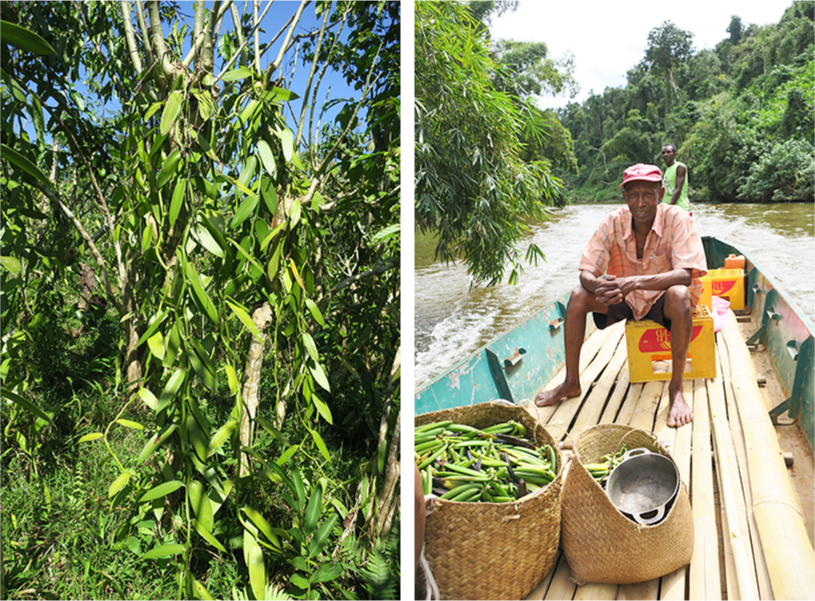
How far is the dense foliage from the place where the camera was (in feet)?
3.05

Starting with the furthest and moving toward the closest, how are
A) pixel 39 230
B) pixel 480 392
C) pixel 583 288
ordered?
1. pixel 480 392
2. pixel 583 288
3. pixel 39 230

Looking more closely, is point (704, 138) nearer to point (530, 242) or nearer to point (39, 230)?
point (530, 242)

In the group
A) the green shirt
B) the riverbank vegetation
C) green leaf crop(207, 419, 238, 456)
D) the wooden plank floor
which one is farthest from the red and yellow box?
green leaf crop(207, 419, 238, 456)

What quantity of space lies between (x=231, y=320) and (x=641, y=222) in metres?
Result: 0.77

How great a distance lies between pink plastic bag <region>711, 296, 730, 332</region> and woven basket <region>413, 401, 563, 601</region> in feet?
1.55

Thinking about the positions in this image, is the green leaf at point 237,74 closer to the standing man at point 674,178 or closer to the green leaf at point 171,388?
the green leaf at point 171,388

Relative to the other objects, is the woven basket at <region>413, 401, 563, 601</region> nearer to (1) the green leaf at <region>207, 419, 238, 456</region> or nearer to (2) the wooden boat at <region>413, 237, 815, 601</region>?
(2) the wooden boat at <region>413, 237, 815, 601</region>

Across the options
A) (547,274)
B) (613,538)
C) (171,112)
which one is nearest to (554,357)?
(547,274)

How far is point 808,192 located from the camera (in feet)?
3.13

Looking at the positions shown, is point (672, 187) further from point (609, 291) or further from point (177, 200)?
point (177, 200)

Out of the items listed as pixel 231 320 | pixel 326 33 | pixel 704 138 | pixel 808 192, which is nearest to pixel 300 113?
pixel 326 33

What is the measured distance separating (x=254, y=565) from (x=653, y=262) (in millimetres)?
860

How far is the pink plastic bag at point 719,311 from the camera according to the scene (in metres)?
1.14

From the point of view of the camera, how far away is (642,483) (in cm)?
97
